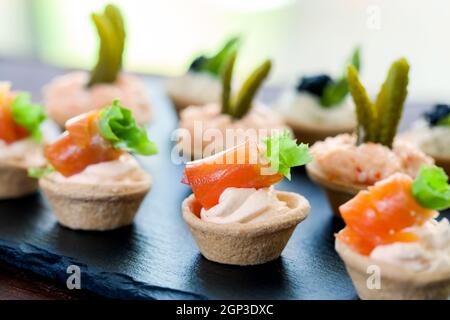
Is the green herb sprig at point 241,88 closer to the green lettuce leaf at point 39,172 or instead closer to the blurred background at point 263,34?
the green lettuce leaf at point 39,172

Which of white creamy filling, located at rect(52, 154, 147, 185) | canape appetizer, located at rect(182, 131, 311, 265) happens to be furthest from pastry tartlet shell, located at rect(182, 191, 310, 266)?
white creamy filling, located at rect(52, 154, 147, 185)

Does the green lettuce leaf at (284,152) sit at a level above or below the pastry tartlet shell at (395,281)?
above

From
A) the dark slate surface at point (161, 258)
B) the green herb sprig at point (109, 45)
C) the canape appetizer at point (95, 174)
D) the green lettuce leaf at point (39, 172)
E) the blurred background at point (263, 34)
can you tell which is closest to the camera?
the dark slate surface at point (161, 258)

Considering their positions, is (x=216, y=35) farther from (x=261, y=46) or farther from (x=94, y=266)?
(x=94, y=266)

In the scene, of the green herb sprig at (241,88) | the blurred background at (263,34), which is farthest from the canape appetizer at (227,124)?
the blurred background at (263,34)

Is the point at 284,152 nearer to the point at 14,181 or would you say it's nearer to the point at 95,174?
the point at 95,174

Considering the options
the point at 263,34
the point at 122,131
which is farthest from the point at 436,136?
the point at 263,34

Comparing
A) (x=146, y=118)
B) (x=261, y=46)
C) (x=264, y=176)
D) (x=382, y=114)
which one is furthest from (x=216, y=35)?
(x=264, y=176)

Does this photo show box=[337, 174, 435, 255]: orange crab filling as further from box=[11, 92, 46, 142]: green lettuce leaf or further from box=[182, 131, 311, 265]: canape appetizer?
box=[11, 92, 46, 142]: green lettuce leaf
